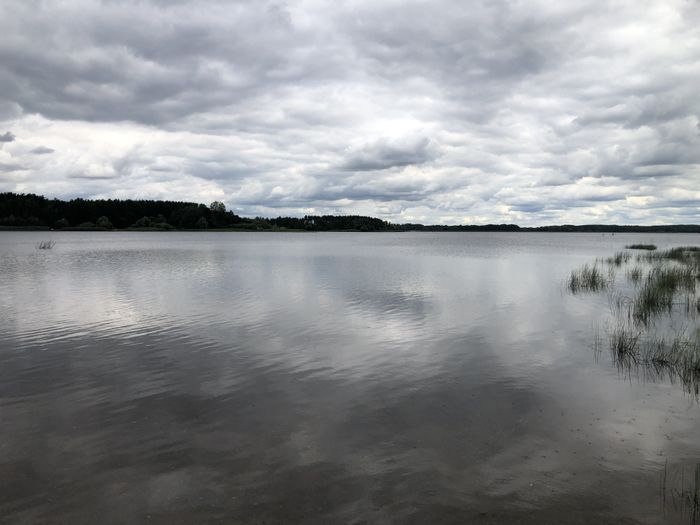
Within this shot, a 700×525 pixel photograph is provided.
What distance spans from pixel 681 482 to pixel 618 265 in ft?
165

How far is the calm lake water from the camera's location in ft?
23.1

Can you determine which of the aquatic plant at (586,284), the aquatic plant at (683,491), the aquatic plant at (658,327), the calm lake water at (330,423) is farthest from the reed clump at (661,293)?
the aquatic plant at (683,491)

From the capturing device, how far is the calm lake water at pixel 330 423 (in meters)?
7.05

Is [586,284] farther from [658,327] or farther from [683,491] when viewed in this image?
[683,491]

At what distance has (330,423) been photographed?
32.6ft

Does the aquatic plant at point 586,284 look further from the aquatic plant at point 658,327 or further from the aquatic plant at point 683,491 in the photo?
the aquatic plant at point 683,491

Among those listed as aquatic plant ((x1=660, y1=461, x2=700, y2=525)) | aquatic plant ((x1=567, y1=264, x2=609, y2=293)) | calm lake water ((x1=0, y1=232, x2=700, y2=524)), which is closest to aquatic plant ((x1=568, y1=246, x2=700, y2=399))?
aquatic plant ((x1=567, y1=264, x2=609, y2=293))

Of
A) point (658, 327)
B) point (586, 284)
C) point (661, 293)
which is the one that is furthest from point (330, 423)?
point (586, 284)

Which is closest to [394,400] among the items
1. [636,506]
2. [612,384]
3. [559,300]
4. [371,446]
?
[371,446]

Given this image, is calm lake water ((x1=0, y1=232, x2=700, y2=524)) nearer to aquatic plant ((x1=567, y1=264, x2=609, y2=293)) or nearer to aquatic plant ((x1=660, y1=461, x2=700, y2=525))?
aquatic plant ((x1=660, y1=461, x2=700, y2=525))

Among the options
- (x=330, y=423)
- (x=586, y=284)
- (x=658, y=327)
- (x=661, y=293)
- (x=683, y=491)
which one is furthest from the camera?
(x=586, y=284)

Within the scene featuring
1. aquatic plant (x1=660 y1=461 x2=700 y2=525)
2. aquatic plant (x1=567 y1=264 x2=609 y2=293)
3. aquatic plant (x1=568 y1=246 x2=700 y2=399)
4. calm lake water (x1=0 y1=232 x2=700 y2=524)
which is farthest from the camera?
aquatic plant (x1=567 y1=264 x2=609 y2=293)

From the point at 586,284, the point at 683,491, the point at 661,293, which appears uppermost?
the point at 661,293

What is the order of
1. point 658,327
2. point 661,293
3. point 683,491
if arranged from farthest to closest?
point 661,293, point 658,327, point 683,491
